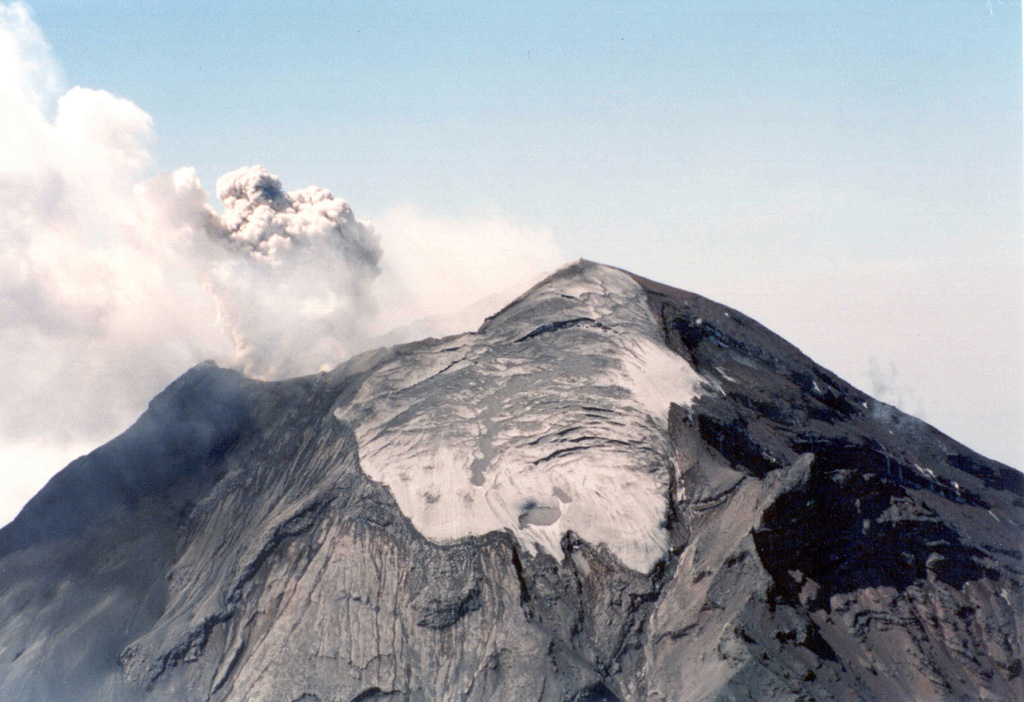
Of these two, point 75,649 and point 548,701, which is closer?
point 548,701

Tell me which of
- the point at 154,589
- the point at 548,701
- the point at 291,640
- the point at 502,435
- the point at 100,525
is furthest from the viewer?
the point at 100,525

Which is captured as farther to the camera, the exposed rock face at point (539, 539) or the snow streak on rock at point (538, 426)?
the snow streak on rock at point (538, 426)

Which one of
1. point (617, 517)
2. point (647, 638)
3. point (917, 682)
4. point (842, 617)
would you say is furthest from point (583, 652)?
point (917, 682)

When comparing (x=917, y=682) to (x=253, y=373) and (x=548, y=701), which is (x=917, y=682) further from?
(x=253, y=373)

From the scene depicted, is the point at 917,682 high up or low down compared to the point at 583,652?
up
